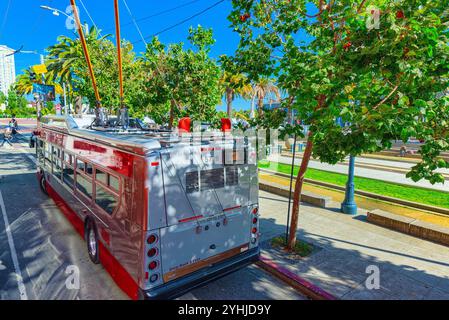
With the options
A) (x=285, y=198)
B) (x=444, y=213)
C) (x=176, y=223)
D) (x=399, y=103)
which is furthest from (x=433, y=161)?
(x=285, y=198)

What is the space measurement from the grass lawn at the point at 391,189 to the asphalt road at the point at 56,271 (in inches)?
285

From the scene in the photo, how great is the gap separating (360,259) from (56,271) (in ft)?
21.3

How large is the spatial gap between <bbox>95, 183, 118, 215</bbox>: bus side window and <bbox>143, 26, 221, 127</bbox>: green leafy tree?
583 centimetres

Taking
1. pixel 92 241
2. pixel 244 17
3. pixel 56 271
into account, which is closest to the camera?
pixel 56 271

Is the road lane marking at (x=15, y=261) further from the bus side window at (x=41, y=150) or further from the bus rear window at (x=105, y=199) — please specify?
the bus side window at (x=41, y=150)

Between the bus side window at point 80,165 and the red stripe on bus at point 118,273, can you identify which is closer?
the red stripe on bus at point 118,273

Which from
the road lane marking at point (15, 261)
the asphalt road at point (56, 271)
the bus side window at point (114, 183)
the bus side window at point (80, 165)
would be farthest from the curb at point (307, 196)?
the road lane marking at point (15, 261)

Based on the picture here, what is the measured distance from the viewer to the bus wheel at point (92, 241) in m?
5.84

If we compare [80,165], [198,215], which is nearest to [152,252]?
[198,215]

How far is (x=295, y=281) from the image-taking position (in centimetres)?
545

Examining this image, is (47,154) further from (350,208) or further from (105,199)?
(350,208)

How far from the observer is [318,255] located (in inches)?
255

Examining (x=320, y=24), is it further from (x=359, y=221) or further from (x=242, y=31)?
(x=359, y=221)

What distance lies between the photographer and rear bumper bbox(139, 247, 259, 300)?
4.19 meters
